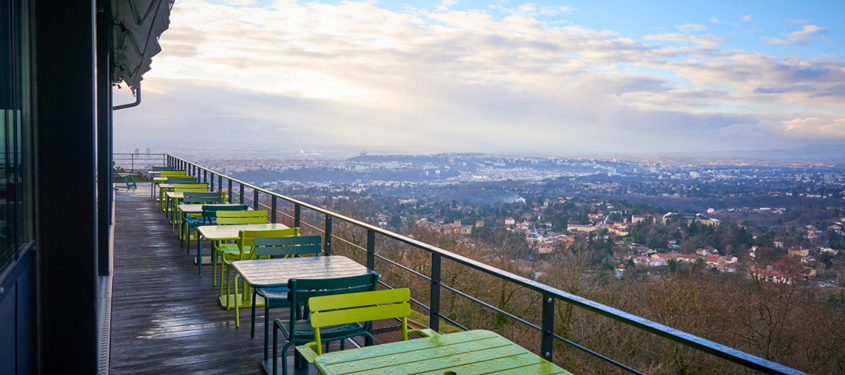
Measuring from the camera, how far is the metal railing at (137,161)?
18781 millimetres

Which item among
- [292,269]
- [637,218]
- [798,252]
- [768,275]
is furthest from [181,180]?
[637,218]

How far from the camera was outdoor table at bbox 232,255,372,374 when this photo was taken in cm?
323

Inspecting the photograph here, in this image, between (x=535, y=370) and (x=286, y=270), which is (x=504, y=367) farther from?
(x=286, y=270)

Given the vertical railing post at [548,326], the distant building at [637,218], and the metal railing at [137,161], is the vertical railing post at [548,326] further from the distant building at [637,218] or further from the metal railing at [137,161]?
the distant building at [637,218]

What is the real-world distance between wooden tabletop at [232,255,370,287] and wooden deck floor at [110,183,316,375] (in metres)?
0.58

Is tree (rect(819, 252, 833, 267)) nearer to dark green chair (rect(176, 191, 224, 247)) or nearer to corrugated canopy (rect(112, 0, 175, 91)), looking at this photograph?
dark green chair (rect(176, 191, 224, 247))

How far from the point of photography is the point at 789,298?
18516 mm

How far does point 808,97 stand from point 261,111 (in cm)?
5277

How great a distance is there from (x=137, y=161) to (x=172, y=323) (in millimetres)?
17191

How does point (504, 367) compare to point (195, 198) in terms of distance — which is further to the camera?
point (195, 198)

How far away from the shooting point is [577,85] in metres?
49.3

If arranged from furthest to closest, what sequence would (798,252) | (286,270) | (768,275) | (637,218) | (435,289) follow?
1. (637,218)
2. (798,252)
3. (768,275)
4. (286,270)
5. (435,289)

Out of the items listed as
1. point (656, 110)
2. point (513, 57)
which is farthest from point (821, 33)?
point (513, 57)

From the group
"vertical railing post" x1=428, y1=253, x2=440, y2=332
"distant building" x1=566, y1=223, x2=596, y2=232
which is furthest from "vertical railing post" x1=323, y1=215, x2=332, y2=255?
"distant building" x1=566, y1=223, x2=596, y2=232
